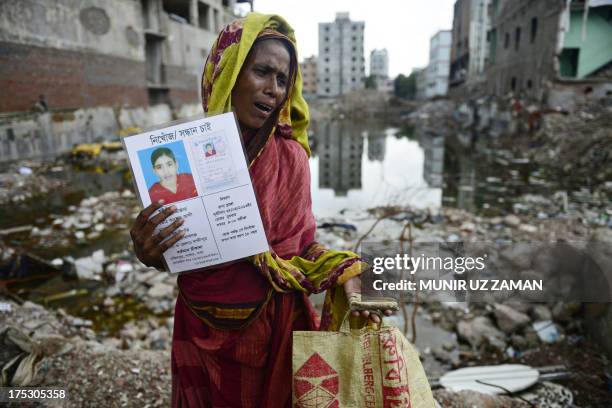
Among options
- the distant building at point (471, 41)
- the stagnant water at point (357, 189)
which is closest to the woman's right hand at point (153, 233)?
the stagnant water at point (357, 189)

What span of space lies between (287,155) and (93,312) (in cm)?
341

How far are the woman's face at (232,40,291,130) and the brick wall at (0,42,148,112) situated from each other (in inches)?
477

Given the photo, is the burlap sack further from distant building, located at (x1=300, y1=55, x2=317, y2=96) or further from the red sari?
distant building, located at (x1=300, y1=55, x2=317, y2=96)

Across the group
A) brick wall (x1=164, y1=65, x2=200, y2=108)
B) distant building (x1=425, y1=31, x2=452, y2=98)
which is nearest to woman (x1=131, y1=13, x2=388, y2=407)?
brick wall (x1=164, y1=65, x2=200, y2=108)

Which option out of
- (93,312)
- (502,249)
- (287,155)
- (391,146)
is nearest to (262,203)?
(287,155)

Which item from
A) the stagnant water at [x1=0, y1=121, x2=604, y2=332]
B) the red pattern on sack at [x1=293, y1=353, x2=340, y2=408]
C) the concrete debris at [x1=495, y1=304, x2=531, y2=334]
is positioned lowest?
the concrete debris at [x1=495, y1=304, x2=531, y2=334]

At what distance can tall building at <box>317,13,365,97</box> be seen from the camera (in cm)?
5206

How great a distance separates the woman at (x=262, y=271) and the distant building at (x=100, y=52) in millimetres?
12166

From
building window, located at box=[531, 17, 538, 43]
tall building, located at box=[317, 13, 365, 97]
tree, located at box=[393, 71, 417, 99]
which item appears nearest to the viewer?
building window, located at box=[531, 17, 538, 43]

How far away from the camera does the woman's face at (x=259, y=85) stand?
45.2 inches

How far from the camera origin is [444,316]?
370 centimetres

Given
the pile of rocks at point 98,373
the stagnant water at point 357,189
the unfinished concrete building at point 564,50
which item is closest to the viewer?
the pile of rocks at point 98,373

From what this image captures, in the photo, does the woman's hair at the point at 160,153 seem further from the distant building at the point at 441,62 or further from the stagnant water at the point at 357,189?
the distant building at the point at 441,62

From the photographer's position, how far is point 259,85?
115 centimetres
